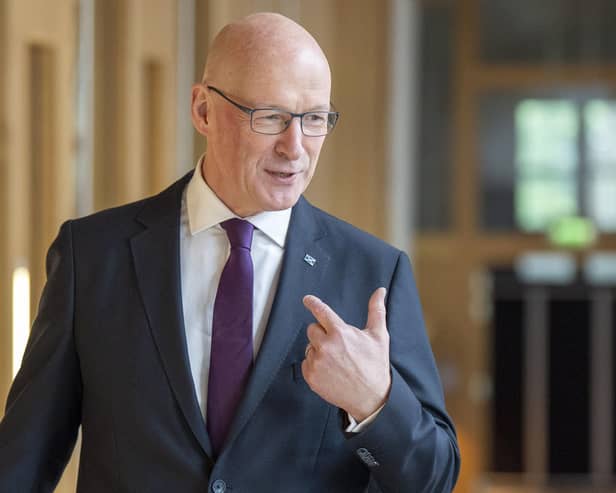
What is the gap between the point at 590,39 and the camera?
13.5 m

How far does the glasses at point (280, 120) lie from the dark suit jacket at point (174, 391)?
0.23m

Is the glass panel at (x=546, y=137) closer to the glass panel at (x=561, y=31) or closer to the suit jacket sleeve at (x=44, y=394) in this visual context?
the glass panel at (x=561, y=31)

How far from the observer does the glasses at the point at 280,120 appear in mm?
2049

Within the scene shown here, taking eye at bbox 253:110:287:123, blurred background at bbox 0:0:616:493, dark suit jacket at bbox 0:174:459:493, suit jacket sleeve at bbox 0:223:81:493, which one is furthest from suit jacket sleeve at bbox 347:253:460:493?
blurred background at bbox 0:0:616:493

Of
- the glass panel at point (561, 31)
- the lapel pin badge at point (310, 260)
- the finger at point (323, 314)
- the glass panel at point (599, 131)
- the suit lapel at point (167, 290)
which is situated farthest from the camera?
the glass panel at point (599, 131)

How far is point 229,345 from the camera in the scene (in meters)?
2.11

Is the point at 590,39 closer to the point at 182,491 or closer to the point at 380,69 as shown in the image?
the point at 380,69

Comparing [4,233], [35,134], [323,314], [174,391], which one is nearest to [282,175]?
[323,314]

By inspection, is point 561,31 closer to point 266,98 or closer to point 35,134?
point 35,134

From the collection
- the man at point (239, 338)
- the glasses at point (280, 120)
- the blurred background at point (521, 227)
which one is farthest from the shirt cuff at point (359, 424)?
the blurred background at point (521, 227)

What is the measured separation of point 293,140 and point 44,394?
0.61m

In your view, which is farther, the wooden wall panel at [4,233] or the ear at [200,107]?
the wooden wall panel at [4,233]

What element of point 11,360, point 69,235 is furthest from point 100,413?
point 11,360

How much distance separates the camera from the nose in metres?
2.04
